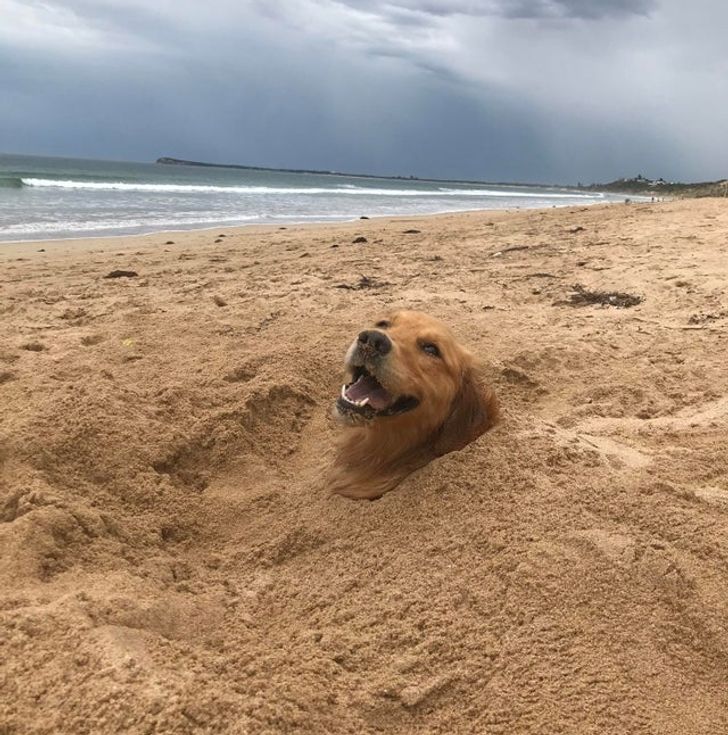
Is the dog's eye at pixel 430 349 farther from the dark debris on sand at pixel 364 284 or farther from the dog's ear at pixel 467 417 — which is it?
the dark debris on sand at pixel 364 284

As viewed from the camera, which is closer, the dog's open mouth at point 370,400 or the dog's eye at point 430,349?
the dog's open mouth at point 370,400

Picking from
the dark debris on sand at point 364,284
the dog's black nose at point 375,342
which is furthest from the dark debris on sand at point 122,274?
the dog's black nose at point 375,342

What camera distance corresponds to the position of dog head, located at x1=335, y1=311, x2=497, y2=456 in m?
2.60

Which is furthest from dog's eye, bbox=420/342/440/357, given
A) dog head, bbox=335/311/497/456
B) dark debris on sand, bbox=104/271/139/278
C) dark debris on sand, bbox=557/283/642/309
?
dark debris on sand, bbox=104/271/139/278

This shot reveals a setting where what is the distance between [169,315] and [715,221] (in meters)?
7.88

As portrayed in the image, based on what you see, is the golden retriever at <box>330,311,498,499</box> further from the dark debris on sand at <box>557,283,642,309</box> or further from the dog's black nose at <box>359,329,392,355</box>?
the dark debris on sand at <box>557,283,642,309</box>

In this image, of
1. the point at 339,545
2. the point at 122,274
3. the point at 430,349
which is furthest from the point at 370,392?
the point at 122,274

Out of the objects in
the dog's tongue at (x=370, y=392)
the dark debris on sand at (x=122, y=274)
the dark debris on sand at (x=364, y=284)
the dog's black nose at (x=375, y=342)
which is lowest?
the dark debris on sand at (x=122, y=274)

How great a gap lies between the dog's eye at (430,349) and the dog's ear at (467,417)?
15 centimetres

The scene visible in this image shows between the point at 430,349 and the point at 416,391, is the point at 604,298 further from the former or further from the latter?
the point at 416,391

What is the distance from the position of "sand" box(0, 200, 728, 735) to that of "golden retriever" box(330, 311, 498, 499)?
0.40 ft

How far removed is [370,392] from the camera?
268 cm

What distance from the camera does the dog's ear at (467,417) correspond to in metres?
2.66

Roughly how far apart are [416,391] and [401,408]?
0.10 m
